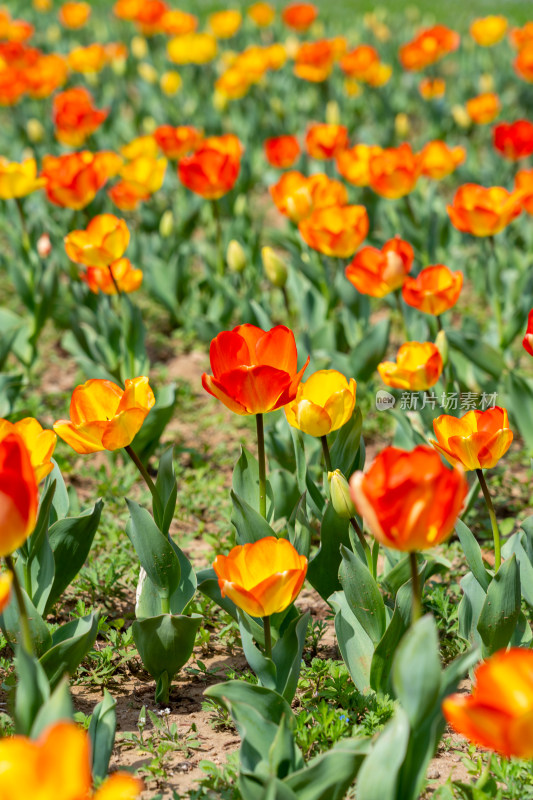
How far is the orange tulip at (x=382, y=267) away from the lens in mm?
2672

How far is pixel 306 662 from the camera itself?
85.1 inches

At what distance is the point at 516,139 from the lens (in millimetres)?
3881

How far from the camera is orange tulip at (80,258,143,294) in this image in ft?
9.75

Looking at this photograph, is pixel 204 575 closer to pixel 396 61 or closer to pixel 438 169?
pixel 438 169

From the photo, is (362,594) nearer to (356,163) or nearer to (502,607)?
(502,607)

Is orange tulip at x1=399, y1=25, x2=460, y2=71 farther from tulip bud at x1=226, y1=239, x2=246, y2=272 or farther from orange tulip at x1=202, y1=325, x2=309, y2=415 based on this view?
orange tulip at x1=202, y1=325, x2=309, y2=415

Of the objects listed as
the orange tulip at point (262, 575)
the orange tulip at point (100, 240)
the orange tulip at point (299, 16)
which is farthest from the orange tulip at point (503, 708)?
the orange tulip at point (299, 16)

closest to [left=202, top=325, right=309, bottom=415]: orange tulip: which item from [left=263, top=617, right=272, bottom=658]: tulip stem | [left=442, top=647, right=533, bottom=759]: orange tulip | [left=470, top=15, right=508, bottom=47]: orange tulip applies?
[left=263, top=617, right=272, bottom=658]: tulip stem

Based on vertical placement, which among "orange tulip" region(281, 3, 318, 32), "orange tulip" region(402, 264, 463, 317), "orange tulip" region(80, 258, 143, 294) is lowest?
"orange tulip" region(80, 258, 143, 294)

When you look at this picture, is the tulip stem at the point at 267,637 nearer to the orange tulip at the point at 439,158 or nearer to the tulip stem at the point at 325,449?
the tulip stem at the point at 325,449

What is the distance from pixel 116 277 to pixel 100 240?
0.25 meters

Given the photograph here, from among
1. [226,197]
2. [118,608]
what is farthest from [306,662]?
[226,197]

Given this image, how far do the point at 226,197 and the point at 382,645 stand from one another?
338cm

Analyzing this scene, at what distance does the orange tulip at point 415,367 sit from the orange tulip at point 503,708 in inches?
43.3
